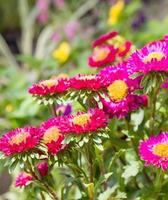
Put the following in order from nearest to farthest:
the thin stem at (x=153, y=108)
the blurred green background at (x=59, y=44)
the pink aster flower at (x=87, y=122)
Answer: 1. the pink aster flower at (x=87, y=122)
2. the thin stem at (x=153, y=108)
3. the blurred green background at (x=59, y=44)

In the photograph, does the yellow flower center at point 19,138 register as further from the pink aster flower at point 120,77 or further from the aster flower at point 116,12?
the aster flower at point 116,12

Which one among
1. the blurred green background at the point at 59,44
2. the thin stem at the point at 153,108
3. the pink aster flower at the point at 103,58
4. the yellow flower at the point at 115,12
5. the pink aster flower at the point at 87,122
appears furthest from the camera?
the yellow flower at the point at 115,12

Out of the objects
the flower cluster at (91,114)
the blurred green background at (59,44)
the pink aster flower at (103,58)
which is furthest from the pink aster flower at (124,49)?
the blurred green background at (59,44)

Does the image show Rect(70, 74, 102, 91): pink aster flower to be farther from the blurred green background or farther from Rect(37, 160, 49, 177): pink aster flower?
the blurred green background

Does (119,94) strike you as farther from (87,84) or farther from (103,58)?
(103,58)

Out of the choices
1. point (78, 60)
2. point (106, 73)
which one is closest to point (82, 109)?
point (106, 73)

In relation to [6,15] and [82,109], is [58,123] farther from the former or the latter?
[6,15]
